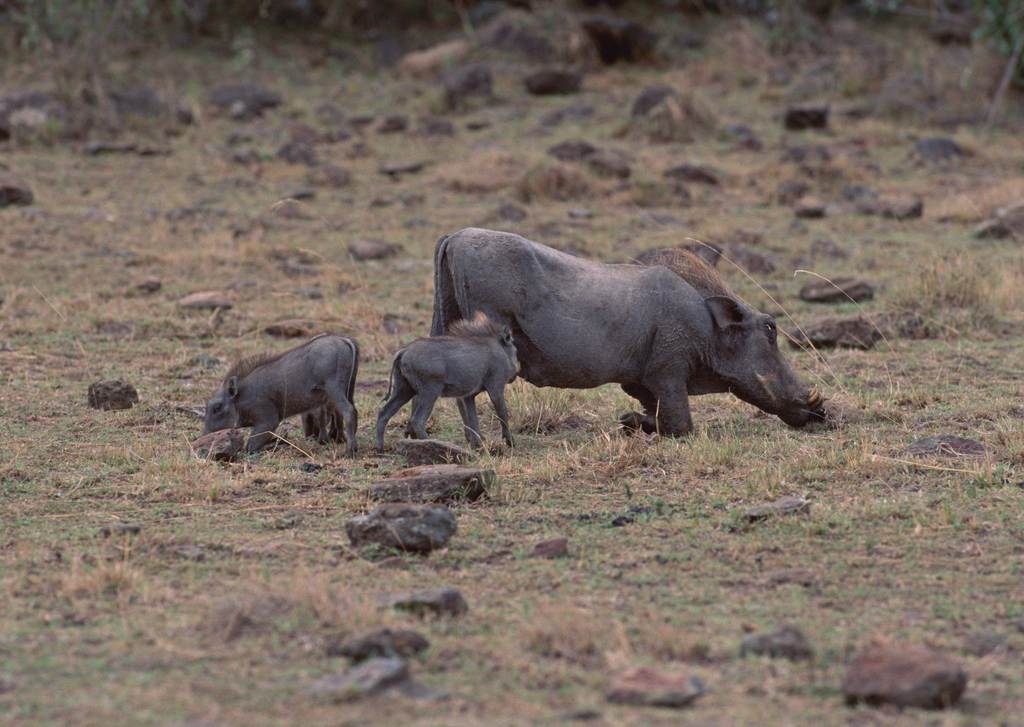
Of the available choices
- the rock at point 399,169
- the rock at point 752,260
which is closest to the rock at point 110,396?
the rock at point 752,260

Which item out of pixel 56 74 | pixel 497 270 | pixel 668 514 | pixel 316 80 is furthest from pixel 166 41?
pixel 668 514

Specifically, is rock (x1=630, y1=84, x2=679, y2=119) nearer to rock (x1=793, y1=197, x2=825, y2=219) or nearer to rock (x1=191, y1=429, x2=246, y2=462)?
rock (x1=793, y1=197, x2=825, y2=219)

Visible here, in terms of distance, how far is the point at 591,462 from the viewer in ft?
23.7

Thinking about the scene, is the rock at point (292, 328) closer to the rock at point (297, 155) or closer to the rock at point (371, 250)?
the rock at point (371, 250)

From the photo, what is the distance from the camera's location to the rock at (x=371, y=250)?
13.1m

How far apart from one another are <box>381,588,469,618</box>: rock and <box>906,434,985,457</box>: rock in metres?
2.90

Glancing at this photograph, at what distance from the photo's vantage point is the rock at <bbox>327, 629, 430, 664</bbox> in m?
4.75

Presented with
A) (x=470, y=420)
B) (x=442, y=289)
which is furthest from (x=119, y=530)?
(x=442, y=289)

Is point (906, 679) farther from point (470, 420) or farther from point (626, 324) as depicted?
point (626, 324)

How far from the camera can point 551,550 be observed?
5.95 m

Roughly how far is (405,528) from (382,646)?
45.5 inches

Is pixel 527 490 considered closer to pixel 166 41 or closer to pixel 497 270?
pixel 497 270

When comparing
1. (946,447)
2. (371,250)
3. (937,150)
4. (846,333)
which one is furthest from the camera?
(937,150)

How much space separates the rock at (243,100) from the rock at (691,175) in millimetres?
5833
